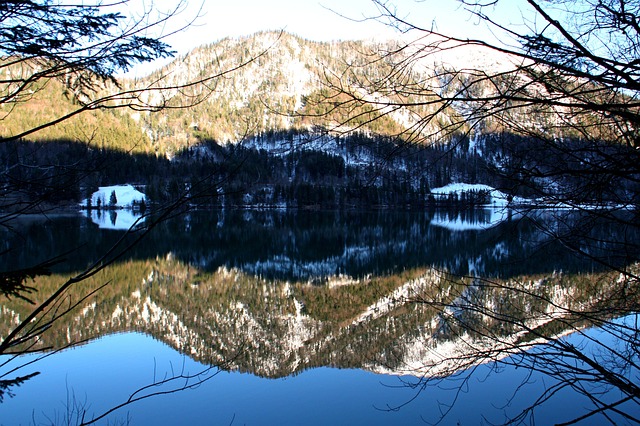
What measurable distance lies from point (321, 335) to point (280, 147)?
571 inches

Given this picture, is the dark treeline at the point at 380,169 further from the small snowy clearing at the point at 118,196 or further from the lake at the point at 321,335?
the small snowy clearing at the point at 118,196

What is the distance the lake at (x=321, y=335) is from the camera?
432 cm

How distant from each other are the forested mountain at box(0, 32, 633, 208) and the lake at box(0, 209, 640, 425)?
21.0 inches

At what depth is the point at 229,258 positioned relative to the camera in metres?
30.1

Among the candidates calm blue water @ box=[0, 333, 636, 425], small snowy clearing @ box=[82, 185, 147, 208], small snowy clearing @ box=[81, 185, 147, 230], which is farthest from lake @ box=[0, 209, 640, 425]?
small snowy clearing @ box=[82, 185, 147, 208]

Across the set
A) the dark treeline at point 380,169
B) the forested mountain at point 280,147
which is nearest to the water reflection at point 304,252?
the forested mountain at point 280,147

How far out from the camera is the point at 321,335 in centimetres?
1574

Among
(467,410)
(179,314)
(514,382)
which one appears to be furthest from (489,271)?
(179,314)

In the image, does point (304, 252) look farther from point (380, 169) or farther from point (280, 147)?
point (280, 147)

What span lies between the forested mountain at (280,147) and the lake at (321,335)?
533 millimetres

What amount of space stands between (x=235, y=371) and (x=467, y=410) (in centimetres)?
599

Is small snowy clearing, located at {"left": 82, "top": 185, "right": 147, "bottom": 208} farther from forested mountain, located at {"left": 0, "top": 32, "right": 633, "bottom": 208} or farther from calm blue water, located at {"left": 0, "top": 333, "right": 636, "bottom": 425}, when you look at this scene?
calm blue water, located at {"left": 0, "top": 333, "right": 636, "bottom": 425}

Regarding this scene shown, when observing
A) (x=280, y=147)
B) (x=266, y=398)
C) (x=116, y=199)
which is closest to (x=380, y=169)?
(x=280, y=147)

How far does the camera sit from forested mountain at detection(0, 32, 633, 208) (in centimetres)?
228
